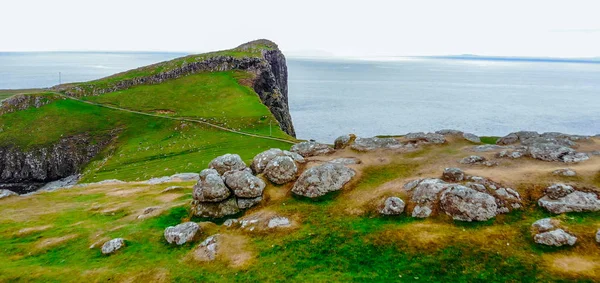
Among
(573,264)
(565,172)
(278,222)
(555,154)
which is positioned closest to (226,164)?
(278,222)

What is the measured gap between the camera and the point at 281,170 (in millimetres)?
39938

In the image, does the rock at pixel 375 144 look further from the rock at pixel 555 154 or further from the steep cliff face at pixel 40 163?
the steep cliff face at pixel 40 163

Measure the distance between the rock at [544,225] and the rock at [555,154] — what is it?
45.6 ft

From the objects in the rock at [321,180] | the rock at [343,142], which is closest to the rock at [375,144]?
the rock at [343,142]

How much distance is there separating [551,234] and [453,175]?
1025 centimetres

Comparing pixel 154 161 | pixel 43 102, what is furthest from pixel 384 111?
pixel 43 102

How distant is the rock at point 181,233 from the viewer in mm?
32406

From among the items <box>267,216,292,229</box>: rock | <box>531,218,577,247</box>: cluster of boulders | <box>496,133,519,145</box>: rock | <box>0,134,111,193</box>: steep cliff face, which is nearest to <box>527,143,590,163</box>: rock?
<box>496,133,519,145</box>: rock

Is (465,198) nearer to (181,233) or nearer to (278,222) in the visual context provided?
(278,222)

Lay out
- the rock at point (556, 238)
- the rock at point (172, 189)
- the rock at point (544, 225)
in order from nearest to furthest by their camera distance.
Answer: the rock at point (556, 238), the rock at point (544, 225), the rock at point (172, 189)

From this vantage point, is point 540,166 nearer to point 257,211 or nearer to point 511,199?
point 511,199

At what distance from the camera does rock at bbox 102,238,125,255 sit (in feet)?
106

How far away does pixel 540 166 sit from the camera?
36.6 metres

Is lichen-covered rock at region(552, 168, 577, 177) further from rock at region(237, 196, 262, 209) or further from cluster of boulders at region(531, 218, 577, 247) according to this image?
rock at region(237, 196, 262, 209)
